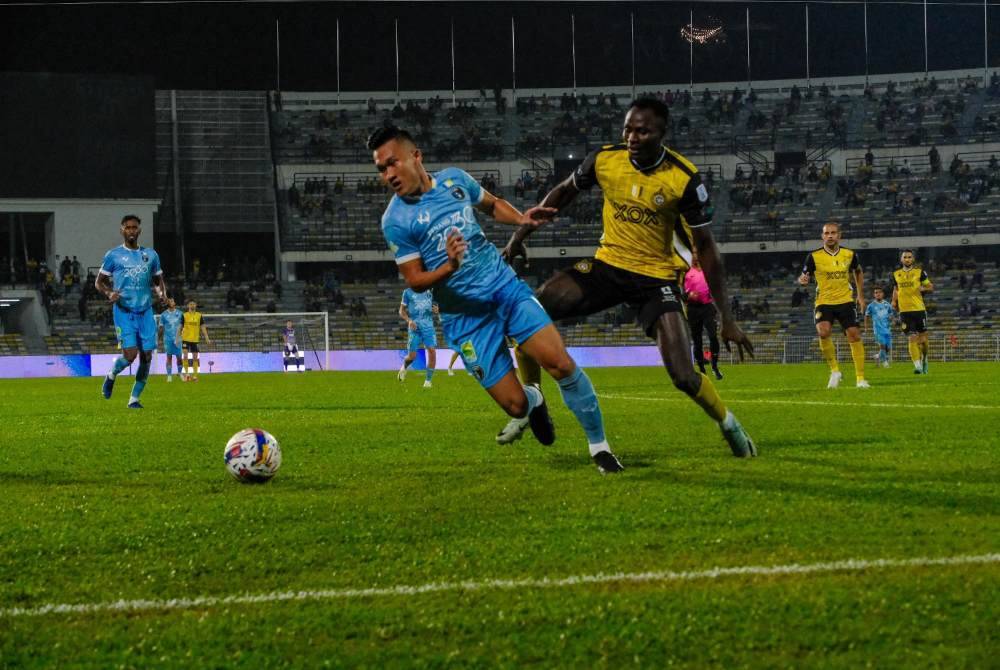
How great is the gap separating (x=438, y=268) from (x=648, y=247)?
6.51 feet

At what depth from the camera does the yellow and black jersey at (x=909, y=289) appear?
2409 cm

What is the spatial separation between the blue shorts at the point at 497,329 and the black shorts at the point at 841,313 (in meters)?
11.6

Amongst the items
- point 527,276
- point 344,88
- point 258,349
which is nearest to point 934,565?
point 258,349

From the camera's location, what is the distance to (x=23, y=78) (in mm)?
54062

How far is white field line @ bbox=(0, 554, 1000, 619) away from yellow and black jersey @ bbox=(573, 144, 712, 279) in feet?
13.3

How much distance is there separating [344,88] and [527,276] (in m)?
16.4

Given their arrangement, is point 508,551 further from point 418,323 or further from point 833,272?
point 418,323

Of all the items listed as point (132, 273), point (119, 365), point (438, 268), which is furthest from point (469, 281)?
point (119, 365)

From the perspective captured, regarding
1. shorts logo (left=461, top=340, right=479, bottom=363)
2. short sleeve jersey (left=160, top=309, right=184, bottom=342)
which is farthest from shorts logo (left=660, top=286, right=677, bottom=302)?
short sleeve jersey (left=160, top=309, right=184, bottom=342)

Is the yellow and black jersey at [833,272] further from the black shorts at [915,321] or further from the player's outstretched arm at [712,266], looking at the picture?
the player's outstretched arm at [712,266]

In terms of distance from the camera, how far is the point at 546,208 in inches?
302

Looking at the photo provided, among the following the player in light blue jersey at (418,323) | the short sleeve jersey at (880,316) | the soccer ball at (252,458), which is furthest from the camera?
the short sleeve jersey at (880,316)

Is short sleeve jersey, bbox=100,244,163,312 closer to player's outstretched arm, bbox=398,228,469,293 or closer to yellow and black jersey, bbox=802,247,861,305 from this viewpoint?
player's outstretched arm, bbox=398,228,469,293

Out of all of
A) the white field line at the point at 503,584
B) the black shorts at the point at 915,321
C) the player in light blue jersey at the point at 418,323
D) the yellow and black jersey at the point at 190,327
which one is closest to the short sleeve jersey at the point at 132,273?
the player in light blue jersey at the point at 418,323
